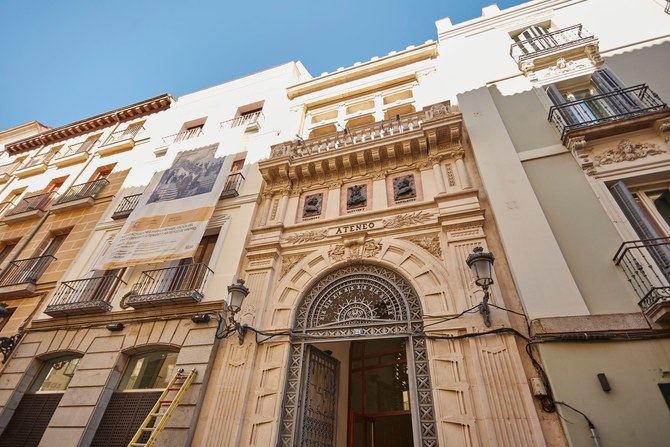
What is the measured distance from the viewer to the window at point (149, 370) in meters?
6.93

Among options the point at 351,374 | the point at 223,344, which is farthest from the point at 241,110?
the point at 351,374

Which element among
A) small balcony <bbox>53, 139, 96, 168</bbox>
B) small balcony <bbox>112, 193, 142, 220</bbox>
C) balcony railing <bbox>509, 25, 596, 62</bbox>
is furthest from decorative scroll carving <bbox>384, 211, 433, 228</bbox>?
small balcony <bbox>53, 139, 96, 168</bbox>

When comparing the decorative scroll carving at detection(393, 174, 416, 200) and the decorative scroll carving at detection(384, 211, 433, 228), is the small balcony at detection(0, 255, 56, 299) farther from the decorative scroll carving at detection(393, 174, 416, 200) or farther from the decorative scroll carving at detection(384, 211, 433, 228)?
the decorative scroll carving at detection(393, 174, 416, 200)

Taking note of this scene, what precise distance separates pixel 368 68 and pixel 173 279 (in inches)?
368

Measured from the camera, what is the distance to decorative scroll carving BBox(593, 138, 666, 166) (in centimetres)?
604

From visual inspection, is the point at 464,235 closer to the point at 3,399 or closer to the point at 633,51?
the point at 633,51

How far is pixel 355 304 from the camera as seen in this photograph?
6684 millimetres

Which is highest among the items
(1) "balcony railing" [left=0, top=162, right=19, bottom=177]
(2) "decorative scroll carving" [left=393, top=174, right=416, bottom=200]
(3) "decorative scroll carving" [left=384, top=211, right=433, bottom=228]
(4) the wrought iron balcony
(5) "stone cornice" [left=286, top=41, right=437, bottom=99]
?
(1) "balcony railing" [left=0, top=162, right=19, bottom=177]

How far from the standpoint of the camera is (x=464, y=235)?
6359mm

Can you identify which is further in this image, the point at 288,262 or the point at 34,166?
the point at 34,166

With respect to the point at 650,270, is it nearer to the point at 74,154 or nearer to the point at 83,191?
the point at 83,191

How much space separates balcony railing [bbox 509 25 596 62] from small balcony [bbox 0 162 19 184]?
881 inches

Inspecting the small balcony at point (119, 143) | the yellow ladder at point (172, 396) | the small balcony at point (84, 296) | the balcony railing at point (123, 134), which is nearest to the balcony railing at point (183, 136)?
the small balcony at point (119, 143)

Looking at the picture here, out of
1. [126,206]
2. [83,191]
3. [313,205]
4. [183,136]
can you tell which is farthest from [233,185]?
[83,191]
